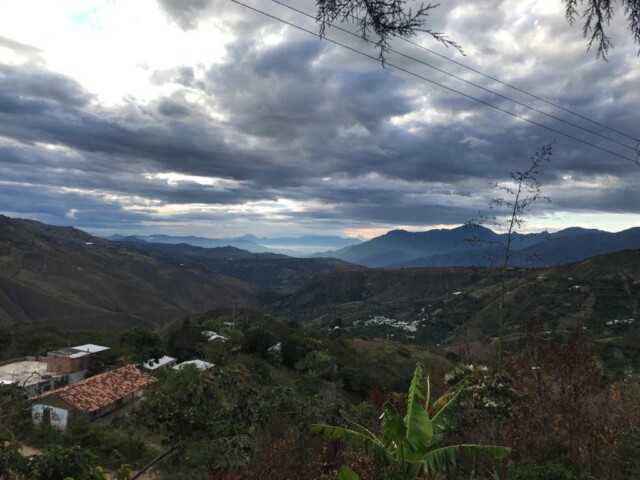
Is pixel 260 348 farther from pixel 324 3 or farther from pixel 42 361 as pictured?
pixel 324 3

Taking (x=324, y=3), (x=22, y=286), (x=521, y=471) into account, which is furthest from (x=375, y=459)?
(x=22, y=286)

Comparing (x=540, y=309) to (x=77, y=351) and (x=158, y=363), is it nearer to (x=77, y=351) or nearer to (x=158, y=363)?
(x=158, y=363)

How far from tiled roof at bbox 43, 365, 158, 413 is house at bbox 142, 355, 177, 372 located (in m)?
6.86

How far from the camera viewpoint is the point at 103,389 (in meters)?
34.4

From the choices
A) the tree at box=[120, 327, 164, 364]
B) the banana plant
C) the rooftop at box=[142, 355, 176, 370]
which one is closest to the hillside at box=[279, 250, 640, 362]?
the rooftop at box=[142, 355, 176, 370]

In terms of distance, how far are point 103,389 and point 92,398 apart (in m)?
1.94

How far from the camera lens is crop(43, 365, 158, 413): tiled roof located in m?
31.1

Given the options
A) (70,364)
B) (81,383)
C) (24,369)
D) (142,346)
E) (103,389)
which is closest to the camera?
(81,383)

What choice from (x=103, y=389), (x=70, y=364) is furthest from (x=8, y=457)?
(x=70, y=364)

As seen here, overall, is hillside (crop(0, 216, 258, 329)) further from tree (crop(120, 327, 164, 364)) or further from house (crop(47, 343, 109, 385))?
tree (crop(120, 327, 164, 364))

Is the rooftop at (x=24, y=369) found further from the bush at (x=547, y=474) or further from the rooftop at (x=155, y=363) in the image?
the bush at (x=547, y=474)

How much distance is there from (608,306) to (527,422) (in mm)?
126804

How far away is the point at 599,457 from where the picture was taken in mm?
7293

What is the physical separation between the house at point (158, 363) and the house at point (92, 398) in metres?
7.22
